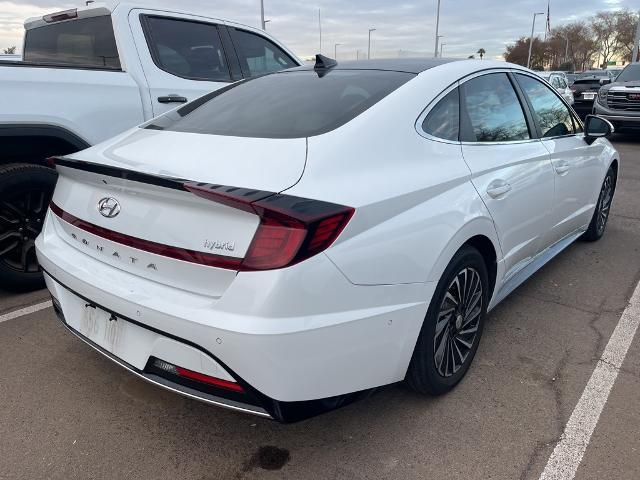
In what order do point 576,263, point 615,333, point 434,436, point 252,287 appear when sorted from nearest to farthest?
point 252,287 < point 434,436 < point 615,333 < point 576,263

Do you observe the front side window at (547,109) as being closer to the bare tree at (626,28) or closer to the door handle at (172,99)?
the door handle at (172,99)

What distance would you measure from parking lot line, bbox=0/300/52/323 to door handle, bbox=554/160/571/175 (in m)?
3.56

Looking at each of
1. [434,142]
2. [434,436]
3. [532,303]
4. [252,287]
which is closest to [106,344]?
[252,287]

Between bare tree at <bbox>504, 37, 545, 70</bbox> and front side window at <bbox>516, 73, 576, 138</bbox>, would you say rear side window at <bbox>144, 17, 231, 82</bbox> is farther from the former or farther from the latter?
bare tree at <bbox>504, 37, 545, 70</bbox>

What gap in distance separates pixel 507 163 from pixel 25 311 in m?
3.20

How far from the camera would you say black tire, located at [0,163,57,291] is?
3.56 meters

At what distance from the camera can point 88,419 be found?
2502 mm

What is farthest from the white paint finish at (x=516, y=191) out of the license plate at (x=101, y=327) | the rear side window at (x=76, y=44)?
the rear side window at (x=76, y=44)

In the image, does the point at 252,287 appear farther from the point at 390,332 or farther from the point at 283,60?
the point at 283,60

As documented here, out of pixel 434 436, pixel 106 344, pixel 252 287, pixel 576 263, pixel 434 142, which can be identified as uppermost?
pixel 434 142

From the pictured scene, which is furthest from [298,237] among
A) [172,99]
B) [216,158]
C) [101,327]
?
[172,99]

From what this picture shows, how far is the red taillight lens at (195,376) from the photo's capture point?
6.30ft

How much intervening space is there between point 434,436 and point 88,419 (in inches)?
63.2

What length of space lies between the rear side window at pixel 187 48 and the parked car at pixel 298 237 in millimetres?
1664
